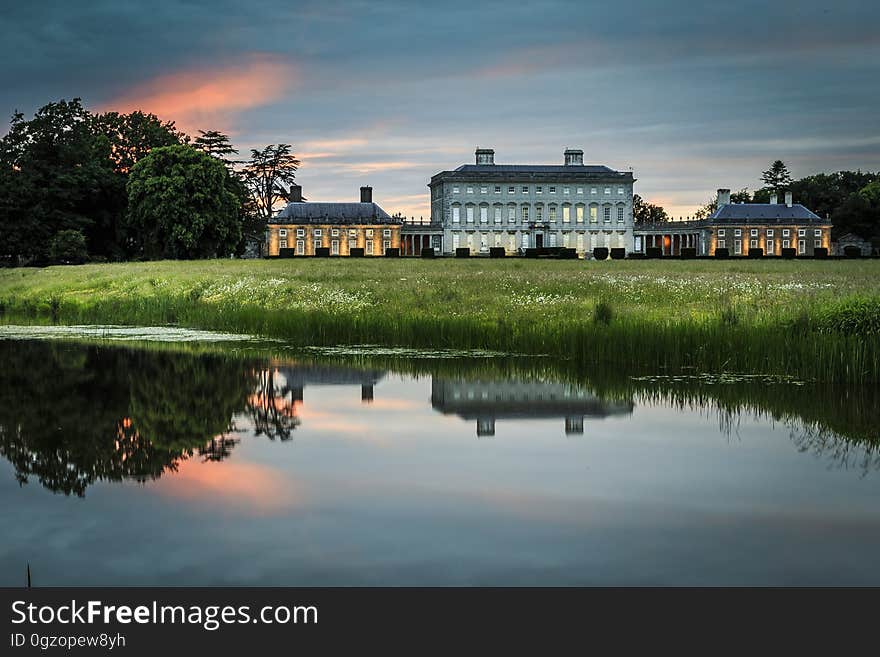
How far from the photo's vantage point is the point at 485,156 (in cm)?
12469

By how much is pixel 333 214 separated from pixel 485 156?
2136 centimetres

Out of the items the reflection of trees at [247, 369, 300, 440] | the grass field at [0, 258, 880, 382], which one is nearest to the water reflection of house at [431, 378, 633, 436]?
the reflection of trees at [247, 369, 300, 440]

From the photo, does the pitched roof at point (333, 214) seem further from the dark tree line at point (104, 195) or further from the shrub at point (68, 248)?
the shrub at point (68, 248)

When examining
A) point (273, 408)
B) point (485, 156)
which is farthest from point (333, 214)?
point (273, 408)

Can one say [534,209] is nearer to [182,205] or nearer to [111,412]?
[182,205]

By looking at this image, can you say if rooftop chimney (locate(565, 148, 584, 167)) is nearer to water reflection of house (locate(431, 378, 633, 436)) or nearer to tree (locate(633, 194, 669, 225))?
tree (locate(633, 194, 669, 225))

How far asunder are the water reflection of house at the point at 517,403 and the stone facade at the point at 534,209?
108 meters

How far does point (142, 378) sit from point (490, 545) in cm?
916

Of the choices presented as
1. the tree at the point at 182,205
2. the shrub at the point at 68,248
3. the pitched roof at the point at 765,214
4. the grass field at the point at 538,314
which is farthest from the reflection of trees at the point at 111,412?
the pitched roof at the point at 765,214

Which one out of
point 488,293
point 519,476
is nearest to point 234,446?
point 519,476

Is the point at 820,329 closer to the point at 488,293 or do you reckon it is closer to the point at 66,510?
the point at 66,510

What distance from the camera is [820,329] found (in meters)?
14.7

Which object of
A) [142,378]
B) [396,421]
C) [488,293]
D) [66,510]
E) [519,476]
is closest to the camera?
[66,510]
